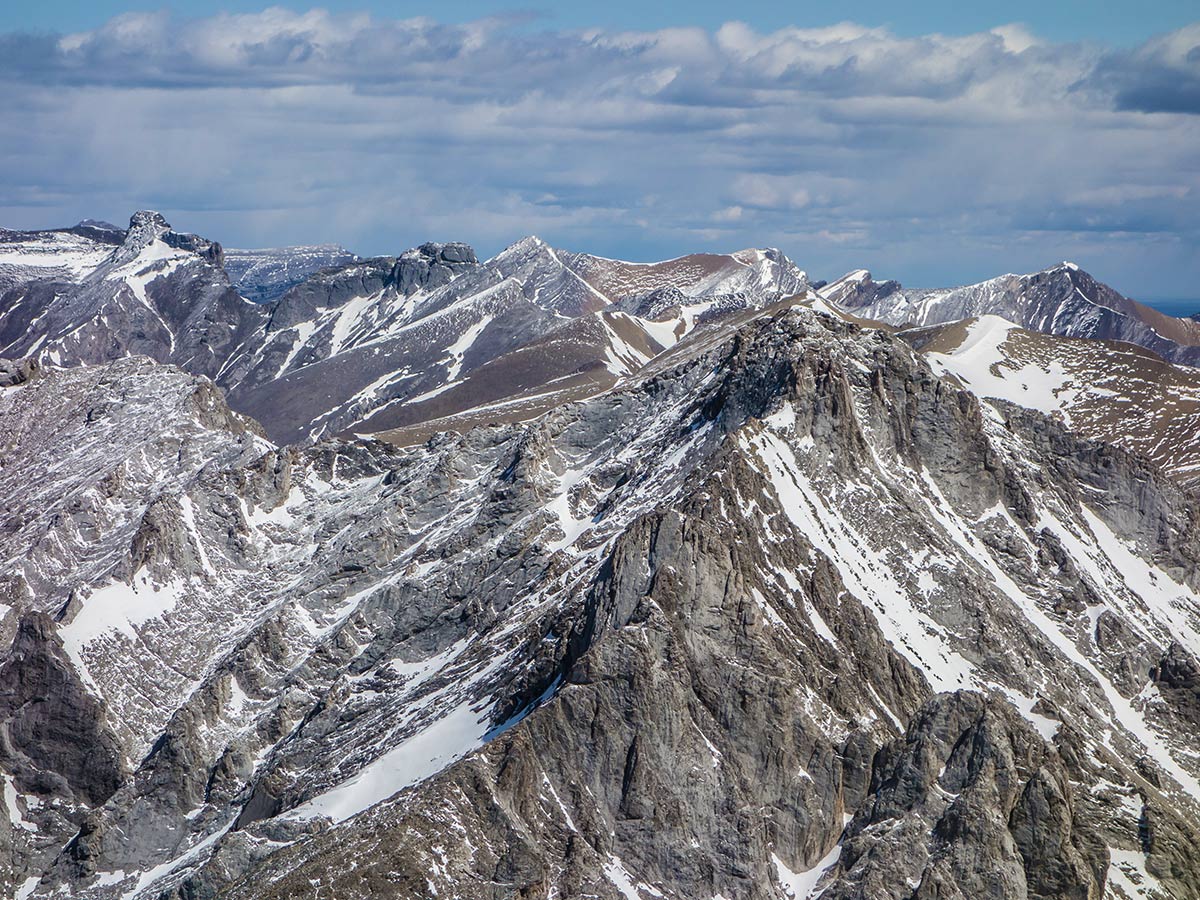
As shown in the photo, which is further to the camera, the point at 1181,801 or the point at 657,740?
the point at 1181,801

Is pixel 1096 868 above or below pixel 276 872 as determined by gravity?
below

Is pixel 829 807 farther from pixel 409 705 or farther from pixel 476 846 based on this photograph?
pixel 409 705

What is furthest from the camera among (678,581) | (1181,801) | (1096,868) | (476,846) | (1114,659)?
(1114,659)

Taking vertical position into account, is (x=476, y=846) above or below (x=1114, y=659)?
above

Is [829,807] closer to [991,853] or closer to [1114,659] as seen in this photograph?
[991,853]

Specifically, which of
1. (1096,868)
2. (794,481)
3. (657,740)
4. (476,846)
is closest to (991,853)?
(1096,868)

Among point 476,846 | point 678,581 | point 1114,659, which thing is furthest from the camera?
point 1114,659

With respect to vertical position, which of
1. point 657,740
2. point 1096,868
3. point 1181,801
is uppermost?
point 657,740

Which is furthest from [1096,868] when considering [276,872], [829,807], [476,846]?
[276,872]

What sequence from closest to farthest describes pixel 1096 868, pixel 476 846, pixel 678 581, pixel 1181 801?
pixel 476 846 < pixel 1096 868 < pixel 678 581 < pixel 1181 801
